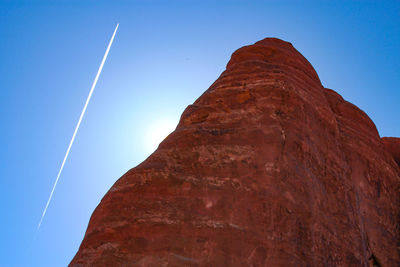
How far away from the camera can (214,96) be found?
11.3 meters

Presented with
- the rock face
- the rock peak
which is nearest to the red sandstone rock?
the rock face

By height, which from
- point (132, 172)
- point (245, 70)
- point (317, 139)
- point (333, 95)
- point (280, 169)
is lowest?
point (132, 172)

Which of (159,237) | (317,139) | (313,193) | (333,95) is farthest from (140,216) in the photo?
(333,95)

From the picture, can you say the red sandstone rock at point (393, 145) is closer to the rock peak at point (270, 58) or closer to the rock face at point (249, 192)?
the rock face at point (249, 192)

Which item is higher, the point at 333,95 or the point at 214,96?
the point at 333,95

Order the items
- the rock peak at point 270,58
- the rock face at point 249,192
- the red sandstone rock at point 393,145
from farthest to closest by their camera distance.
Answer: the red sandstone rock at point 393,145 < the rock peak at point 270,58 < the rock face at point 249,192

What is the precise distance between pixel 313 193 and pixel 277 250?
8.31 ft

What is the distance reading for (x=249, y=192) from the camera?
A: 8.27 meters

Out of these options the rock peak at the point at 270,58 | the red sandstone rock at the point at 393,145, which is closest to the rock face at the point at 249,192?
the rock peak at the point at 270,58

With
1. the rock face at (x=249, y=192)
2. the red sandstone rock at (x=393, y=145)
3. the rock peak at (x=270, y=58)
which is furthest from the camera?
the red sandstone rock at (x=393, y=145)

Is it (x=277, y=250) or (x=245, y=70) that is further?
(x=245, y=70)

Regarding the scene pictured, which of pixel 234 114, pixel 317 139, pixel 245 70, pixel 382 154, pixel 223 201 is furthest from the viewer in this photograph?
pixel 382 154

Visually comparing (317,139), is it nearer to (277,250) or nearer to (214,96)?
(214,96)

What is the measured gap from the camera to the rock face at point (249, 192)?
7195 millimetres
